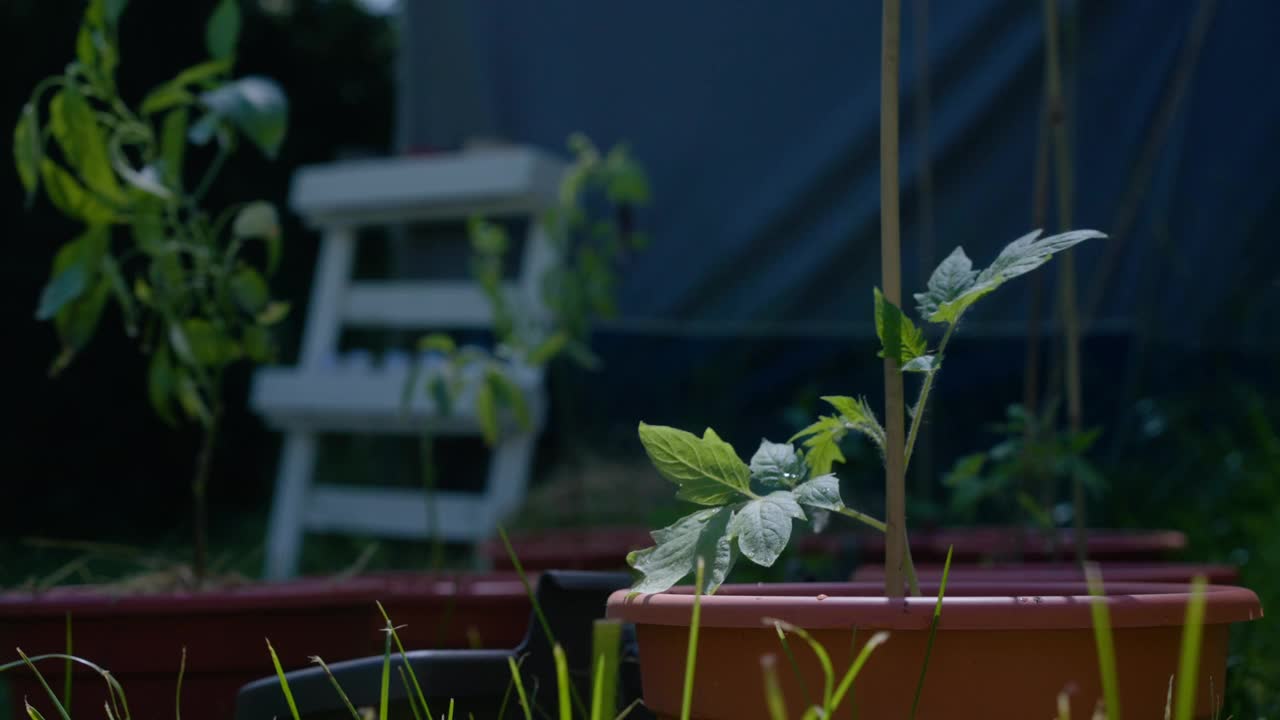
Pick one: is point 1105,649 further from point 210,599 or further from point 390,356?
point 390,356

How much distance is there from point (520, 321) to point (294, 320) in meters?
1.70

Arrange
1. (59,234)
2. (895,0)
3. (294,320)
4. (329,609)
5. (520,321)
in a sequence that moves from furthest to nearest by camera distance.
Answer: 1. (294,320)
2. (59,234)
3. (520,321)
4. (329,609)
5. (895,0)

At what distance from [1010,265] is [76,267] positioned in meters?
0.87

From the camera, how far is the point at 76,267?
1133 mm

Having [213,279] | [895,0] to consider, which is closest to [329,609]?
[213,279]

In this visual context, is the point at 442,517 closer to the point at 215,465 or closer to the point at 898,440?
the point at 215,465

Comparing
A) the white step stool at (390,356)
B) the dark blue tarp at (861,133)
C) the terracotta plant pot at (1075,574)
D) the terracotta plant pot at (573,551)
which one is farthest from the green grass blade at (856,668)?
the white step stool at (390,356)

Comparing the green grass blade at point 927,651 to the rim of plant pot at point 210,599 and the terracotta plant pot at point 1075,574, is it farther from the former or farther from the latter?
the rim of plant pot at point 210,599

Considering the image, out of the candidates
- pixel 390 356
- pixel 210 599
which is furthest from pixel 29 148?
pixel 390 356

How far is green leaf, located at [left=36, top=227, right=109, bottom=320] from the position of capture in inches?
43.6

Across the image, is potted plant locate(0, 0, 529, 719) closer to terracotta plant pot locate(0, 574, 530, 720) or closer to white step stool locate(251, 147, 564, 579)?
terracotta plant pot locate(0, 574, 530, 720)

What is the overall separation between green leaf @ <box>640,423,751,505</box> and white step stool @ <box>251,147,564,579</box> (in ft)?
6.05

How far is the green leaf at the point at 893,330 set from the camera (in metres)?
0.66

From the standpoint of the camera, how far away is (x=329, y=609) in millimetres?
1047
